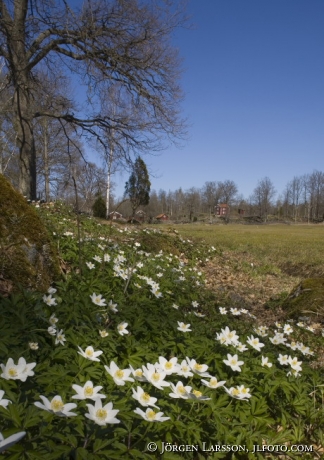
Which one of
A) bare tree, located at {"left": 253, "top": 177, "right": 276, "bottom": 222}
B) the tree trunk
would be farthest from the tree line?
the tree trunk

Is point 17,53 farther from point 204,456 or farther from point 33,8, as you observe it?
point 204,456

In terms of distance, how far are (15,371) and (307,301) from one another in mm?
4866

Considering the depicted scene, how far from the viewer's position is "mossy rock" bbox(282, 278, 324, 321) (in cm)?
516

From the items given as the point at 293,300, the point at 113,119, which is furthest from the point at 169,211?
the point at 293,300

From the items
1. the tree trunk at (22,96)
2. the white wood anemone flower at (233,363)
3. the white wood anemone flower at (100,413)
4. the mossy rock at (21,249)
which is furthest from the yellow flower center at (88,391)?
the tree trunk at (22,96)

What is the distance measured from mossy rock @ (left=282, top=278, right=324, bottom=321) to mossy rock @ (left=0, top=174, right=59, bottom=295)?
12.3 feet

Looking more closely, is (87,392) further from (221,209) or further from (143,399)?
(221,209)

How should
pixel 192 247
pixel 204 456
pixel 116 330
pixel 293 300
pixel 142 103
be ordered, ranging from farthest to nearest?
pixel 142 103, pixel 192 247, pixel 293 300, pixel 116 330, pixel 204 456

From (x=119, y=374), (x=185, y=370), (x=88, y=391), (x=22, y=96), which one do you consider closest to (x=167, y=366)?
(x=185, y=370)

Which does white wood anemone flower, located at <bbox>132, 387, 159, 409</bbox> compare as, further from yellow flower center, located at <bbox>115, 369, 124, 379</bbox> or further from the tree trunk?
the tree trunk

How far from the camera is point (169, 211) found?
95375mm

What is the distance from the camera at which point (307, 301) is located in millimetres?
5352

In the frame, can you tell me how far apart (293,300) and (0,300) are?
465cm

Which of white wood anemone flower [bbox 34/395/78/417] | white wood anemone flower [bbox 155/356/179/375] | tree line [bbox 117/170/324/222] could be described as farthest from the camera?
tree line [bbox 117/170/324/222]
